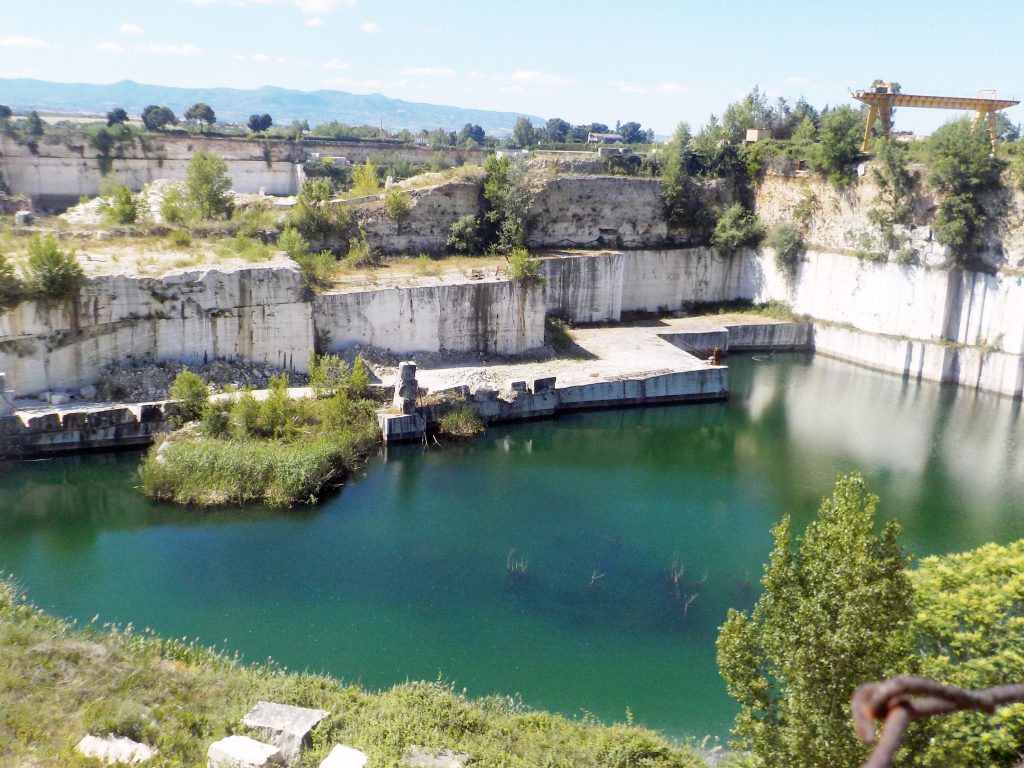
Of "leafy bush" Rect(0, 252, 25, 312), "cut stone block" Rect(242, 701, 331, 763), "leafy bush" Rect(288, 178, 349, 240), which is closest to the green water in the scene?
"cut stone block" Rect(242, 701, 331, 763)

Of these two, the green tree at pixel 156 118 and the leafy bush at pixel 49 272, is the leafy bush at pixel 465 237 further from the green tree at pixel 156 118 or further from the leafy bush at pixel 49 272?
the green tree at pixel 156 118

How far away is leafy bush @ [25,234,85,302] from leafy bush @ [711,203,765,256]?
22353mm

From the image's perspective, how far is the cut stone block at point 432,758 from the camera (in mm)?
7951

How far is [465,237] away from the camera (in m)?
28.8

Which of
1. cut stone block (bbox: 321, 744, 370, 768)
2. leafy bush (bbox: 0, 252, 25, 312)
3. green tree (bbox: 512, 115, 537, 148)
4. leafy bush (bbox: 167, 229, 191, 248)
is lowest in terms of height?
cut stone block (bbox: 321, 744, 370, 768)

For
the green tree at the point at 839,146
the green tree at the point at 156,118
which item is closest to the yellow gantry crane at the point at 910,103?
the green tree at the point at 839,146

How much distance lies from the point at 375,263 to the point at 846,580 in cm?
2169

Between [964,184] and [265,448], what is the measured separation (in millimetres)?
22755

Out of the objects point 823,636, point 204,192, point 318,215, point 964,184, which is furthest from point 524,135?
point 823,636

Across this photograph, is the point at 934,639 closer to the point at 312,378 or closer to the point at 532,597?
the point at 532,597

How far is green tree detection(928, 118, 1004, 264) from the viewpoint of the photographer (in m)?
26.1

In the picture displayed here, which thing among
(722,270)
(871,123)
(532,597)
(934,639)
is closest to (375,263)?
(722,270)

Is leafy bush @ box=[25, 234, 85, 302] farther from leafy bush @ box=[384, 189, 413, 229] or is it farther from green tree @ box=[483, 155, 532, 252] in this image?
green tree @ box=[483, 155, 532, 252]

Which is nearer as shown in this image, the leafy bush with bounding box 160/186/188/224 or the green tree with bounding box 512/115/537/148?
the leafy bush with bounding box 160/186/188/224
